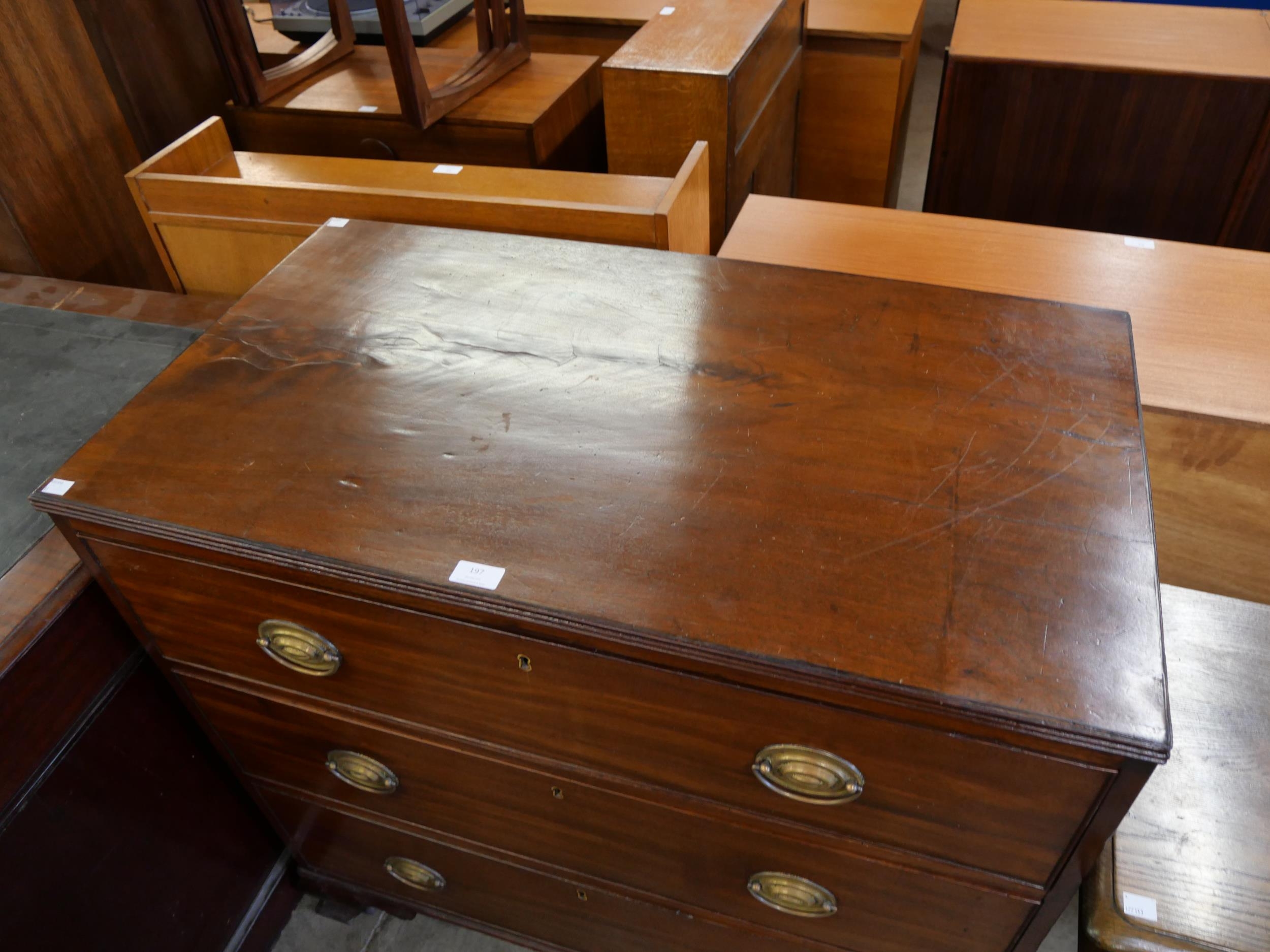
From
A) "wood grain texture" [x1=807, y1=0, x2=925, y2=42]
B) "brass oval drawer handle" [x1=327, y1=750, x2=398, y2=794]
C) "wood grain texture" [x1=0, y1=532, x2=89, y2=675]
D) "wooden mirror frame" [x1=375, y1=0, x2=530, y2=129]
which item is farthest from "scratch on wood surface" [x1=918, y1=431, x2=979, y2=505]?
"wood grain texture" [x1=807, y1=0, x2=925, y2=42]

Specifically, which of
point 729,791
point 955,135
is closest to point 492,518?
point 729,791

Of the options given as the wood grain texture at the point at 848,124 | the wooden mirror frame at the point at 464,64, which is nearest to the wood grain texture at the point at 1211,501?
the wooden mirror frame at the point at 464,64

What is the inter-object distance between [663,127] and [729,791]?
1306 mm

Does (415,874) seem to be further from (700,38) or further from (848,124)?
(848,124)

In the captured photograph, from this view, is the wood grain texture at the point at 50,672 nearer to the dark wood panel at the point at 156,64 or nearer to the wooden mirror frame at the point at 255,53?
the dark wood panel at the point at 156,64

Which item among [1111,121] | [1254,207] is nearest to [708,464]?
[1111,121]

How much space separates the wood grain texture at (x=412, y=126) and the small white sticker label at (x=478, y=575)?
1336 millimetres

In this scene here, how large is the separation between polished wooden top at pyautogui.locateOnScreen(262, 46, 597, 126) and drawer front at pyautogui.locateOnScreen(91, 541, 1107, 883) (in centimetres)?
126

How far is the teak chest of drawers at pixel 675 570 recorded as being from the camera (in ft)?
2.00

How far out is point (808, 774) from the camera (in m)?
0.69

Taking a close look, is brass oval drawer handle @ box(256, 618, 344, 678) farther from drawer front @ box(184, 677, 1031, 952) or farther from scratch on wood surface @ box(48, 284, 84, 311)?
scratch on wood surface @ box(48, 284, 84, 311)

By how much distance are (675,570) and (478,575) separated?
5.7 inches

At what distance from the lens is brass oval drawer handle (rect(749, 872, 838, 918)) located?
2.69 ft

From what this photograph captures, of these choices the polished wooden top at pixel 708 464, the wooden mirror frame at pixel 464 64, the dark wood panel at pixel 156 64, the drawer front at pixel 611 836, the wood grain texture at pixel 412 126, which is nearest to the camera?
the polished wooden top at pixel 708 464
